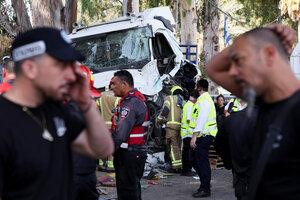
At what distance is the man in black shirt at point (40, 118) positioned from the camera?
222 centimetres

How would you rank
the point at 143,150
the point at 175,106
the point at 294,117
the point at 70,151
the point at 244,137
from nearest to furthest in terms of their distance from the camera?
the point at 294,117, the point at 70,151, the point at 244,137, the point at 143,150, the point at 175,106

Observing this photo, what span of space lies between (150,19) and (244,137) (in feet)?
29.8

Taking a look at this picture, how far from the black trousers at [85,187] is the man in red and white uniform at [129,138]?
89 cm

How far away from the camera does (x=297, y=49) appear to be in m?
10.6

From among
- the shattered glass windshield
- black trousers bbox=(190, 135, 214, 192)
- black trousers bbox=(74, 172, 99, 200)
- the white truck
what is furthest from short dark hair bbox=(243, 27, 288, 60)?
the shattered glass windshield

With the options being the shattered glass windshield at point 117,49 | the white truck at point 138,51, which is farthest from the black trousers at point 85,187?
the shattered glass windshield at point 117,49

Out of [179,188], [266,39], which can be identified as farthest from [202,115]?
[266,39]

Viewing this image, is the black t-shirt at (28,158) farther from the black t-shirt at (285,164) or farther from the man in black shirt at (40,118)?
the black t-shirt at (285,164)

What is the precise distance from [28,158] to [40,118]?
0.79 feet

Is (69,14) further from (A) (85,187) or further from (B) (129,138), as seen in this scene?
(A) (85,187)

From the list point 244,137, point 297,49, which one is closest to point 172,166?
point 297,49

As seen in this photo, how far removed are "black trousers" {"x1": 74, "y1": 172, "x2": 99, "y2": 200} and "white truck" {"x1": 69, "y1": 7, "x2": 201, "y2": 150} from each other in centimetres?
537

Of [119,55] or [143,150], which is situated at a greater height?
[119,55]

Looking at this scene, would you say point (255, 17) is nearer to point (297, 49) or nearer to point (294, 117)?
point (297, 49)
